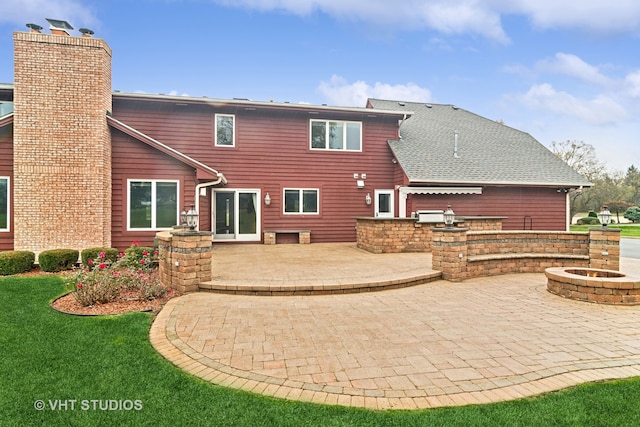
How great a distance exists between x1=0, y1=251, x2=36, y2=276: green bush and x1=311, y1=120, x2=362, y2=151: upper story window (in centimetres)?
999

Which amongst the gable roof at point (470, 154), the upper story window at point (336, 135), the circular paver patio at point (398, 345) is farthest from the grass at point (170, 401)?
the upper story window at point (336, 135)

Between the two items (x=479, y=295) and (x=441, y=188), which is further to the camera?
(x=441, y=188)

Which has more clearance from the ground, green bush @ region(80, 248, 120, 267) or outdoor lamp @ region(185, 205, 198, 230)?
outdoor lamp @ region(185, 205, 198, 230)

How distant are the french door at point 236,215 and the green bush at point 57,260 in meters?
5.25

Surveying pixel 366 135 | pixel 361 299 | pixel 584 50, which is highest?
pixel 584 50

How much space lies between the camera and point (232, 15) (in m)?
16.6

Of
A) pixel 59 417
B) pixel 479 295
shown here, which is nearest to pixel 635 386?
pixel 479 295

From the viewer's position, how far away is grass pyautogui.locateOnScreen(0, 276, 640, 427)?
8.19 feet

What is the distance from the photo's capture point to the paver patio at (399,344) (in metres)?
3.00

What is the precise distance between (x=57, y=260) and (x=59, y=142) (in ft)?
12.2

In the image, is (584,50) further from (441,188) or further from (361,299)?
(361,299)

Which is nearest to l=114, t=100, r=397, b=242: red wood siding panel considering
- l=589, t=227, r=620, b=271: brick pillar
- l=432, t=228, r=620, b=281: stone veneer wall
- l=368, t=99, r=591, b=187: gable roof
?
l=368, t=99, r=591, b=187: gable roof

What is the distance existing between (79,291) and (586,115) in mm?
48364

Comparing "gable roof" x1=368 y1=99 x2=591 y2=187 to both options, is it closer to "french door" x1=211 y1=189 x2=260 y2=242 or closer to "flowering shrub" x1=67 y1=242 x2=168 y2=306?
"french door" x1=211 y1=189 x2=260 y2=242
